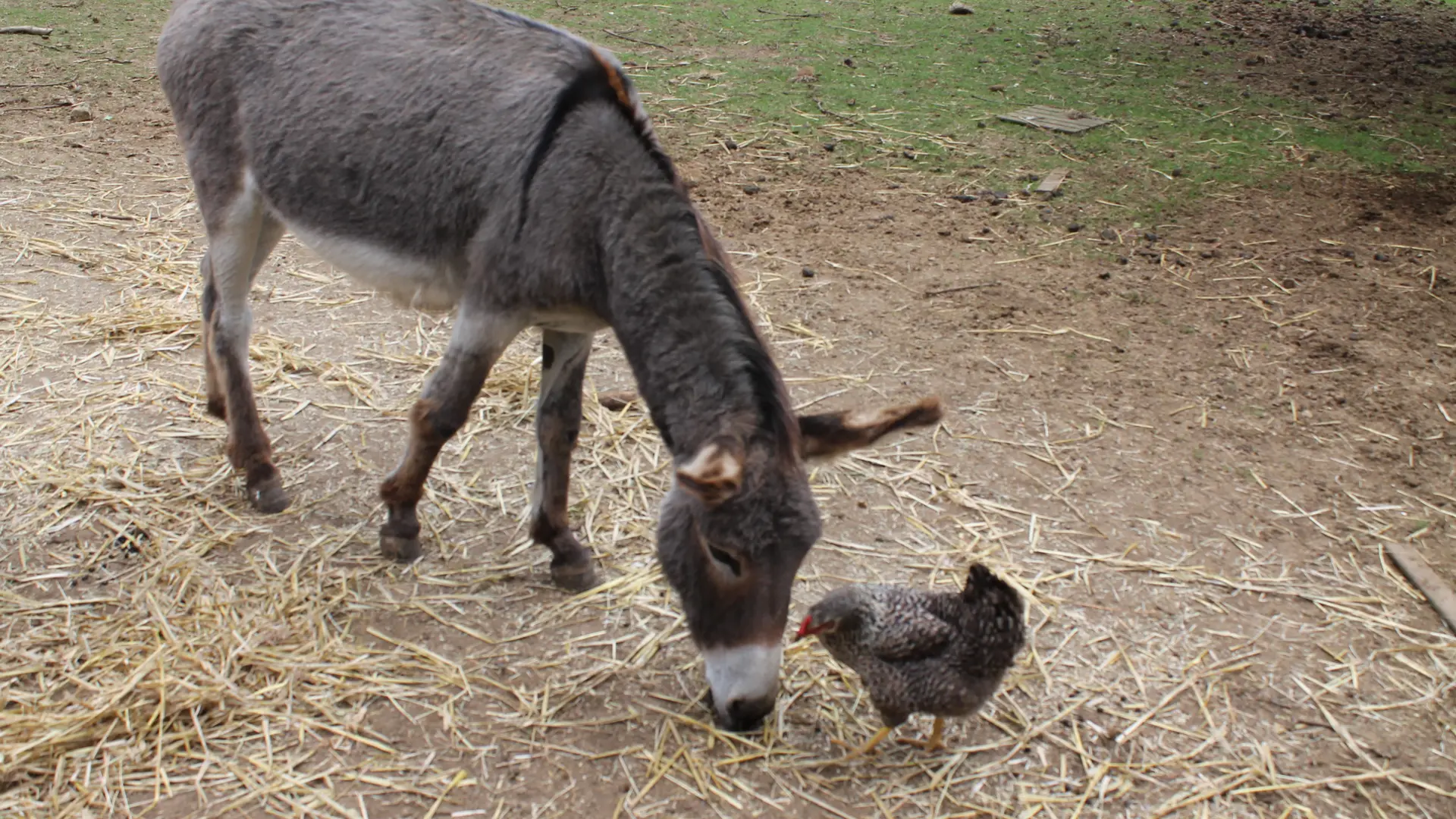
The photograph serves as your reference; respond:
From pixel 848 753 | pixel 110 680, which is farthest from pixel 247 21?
pixel 848 753

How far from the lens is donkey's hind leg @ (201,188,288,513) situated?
159 inches

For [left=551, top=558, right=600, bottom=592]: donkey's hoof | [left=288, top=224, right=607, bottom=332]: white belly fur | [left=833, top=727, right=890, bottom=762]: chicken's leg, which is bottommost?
[left=551, top=558, right=600, bottom=592]: donkey's hoof

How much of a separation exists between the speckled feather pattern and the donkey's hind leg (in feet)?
7.23

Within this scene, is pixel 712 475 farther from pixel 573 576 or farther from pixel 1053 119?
pixel 1053 119

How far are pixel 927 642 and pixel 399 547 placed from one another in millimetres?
1860

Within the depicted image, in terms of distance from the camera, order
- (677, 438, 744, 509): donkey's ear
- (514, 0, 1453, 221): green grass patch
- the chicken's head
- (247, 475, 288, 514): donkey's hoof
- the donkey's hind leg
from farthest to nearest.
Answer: (514, 0, 1453, 221): green grass patch
(247, 475, 288, 514): donkey's hoof
the donkey's hind leg
the chicken's head
(677, 438, 744, 509): donkey's ear

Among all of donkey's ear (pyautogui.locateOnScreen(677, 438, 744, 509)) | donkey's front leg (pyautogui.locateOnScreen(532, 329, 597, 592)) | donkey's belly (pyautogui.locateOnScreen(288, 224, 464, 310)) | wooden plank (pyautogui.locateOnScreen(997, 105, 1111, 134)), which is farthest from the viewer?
wooden plank (pyautogui.locateOnScreen(997, 105, 1111, 134))

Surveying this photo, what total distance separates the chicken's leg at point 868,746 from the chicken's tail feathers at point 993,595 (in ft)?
1.42

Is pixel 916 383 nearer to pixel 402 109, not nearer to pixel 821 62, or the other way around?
pixel 402 109

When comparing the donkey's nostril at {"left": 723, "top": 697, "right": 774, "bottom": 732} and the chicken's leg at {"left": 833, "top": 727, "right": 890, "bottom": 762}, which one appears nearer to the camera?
the donkey's nostril at {"left": 723, "top": 697, "right": 774, "bottom": 732}

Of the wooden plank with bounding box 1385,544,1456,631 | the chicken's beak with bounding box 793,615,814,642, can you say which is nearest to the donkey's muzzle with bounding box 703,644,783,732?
the chicken's beak with bounding box 793,615,814,642

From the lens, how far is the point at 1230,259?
6.27 meters

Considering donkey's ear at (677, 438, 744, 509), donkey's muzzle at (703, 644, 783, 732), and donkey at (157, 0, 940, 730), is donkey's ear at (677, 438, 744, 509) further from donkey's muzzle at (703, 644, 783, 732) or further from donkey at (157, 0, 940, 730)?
donkey's muzzle at (703, 644, 783, 732)

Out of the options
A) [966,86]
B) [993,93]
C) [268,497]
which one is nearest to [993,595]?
[268,497]
